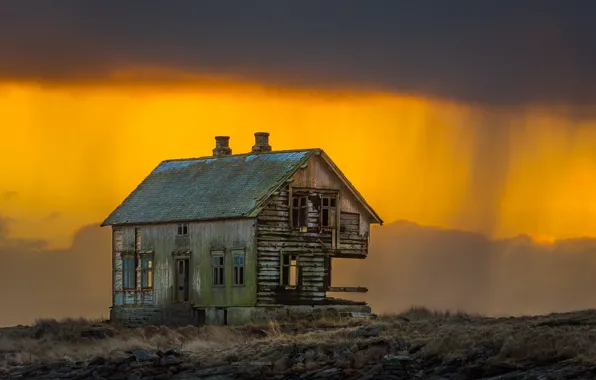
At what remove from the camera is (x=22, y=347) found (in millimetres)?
55812

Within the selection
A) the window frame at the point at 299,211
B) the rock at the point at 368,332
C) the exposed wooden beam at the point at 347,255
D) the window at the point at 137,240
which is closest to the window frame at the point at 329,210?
the window frame at the point at 299,211

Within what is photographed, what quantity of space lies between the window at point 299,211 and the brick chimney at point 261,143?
17.7 feet

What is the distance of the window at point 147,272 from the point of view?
65.3m

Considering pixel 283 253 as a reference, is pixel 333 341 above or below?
below

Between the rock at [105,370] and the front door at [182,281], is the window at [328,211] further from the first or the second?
the rock at [105,370]

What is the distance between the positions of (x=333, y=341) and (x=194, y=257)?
1842 cm

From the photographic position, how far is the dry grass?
127 ft

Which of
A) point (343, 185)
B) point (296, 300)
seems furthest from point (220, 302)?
point (343, 185)

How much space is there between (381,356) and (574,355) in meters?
5.51

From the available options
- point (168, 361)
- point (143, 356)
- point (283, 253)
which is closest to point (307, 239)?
point (283, 253)

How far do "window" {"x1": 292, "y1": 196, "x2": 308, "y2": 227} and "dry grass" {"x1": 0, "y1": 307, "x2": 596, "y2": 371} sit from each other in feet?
14.7

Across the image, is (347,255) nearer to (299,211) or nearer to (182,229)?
(299,211)

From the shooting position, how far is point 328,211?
207ft

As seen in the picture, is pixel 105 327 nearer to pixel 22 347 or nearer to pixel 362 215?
pixel 22 347
